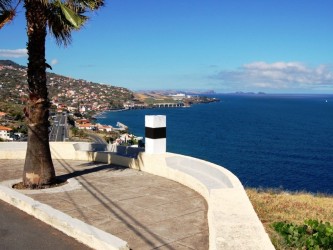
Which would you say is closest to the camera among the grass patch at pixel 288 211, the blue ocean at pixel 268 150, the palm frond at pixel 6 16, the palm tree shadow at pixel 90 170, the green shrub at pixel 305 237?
the green shrub at pixel 305 237

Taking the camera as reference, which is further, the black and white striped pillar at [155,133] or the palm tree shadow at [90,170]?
the black and white striped pillar at [155,133]

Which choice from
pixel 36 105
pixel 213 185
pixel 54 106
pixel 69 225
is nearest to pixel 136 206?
pixel 213 185

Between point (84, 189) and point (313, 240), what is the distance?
4.88m

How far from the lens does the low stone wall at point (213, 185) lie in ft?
14.4

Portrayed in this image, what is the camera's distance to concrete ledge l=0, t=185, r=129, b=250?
4727mm

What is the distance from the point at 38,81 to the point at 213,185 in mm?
4479

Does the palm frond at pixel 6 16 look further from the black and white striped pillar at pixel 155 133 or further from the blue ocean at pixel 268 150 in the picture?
the blue ocean at pixel 268 150

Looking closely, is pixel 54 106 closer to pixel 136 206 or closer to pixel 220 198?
pixel 136 206

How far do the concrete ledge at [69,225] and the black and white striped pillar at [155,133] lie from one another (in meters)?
3.96

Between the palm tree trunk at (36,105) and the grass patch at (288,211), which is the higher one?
the palm tree trunk at (36,105)

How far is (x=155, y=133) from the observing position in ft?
33.4

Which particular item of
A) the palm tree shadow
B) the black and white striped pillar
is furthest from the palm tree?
the black and white striped pillar

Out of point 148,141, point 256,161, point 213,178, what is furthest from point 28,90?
point 256,161

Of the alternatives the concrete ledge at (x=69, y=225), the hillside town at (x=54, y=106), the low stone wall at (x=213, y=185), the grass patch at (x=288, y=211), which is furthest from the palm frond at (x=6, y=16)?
the hillside town at (x=54, y=106)
